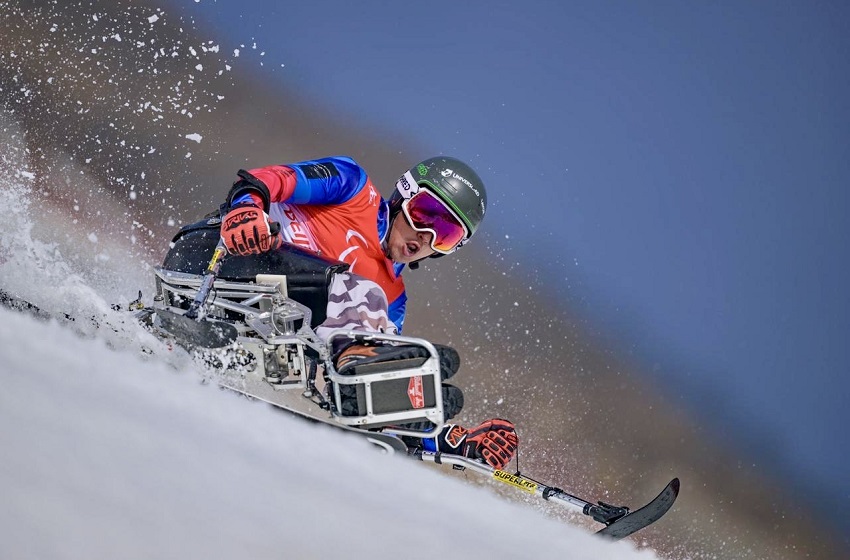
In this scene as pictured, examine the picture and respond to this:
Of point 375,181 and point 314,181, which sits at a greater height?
point 375,181

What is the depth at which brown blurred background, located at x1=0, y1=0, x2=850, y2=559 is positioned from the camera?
20.2ft

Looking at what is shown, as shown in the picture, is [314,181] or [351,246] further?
[351,246]

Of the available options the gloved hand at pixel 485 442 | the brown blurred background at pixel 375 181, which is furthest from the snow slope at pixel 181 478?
the brown blurred background at pixel 375 181

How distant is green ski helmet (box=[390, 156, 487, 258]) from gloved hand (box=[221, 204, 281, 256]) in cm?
82

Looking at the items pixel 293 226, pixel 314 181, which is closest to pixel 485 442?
pixel 293 226

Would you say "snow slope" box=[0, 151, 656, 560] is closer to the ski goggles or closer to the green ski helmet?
the ski goggles

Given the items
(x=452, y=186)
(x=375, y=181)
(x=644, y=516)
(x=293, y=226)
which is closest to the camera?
(x=644, y=516)

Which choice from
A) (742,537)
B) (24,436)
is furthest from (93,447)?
(742,537)

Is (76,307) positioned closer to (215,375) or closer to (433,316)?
(215,375)

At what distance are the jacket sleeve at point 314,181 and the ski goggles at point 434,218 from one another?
33cm

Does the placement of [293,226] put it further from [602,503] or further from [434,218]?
[602,503]

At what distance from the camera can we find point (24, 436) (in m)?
3.11

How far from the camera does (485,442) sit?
15.0 feet

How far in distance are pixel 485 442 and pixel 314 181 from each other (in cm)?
159
